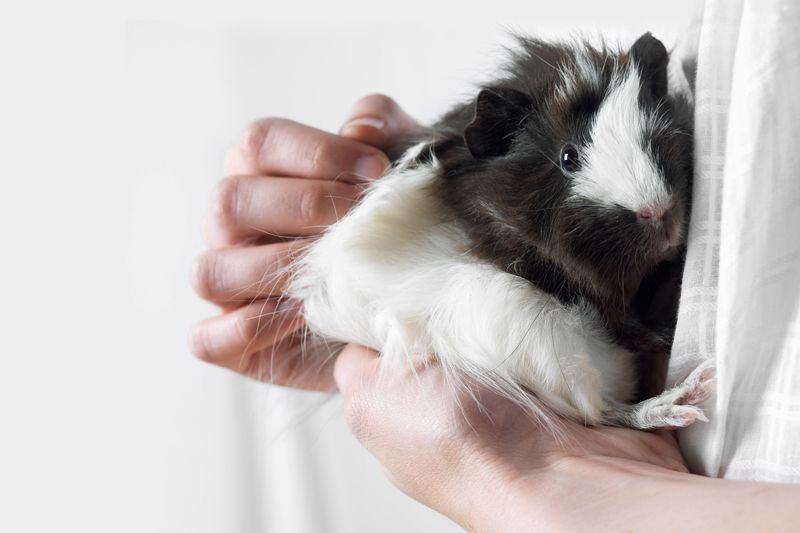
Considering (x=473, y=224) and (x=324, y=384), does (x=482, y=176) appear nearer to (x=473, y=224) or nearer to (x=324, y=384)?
(x=473, y=224)

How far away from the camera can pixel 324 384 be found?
4.99ft

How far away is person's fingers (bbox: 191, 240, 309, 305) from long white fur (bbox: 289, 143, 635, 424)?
0.35ft

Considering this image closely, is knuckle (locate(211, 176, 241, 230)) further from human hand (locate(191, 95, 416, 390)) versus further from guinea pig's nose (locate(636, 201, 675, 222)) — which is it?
guinea pig's nose (locate(636, 201, 675, 222))

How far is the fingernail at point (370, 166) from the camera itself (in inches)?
51.6

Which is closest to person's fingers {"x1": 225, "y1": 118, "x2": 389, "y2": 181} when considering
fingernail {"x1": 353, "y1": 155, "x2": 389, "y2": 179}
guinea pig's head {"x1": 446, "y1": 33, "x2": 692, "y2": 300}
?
fingernail {"x1": 353, "y1": 155, "x2": 389, "y2": 179}

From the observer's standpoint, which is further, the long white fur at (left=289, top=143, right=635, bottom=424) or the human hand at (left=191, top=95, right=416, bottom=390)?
the human hand at (left=191, top=95, right=416, bottom=390)

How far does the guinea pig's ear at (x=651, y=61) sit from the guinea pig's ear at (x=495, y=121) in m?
0.16

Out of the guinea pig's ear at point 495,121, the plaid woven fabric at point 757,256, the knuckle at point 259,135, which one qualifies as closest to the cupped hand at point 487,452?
the plaid woven fabric at point 757,256

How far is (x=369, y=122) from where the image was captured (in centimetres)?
146

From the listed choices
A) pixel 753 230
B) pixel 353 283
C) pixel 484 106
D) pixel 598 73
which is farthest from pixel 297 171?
pixel 753 230

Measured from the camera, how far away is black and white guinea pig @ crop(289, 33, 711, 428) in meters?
0.99

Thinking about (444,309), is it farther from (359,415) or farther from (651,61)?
(651,61)

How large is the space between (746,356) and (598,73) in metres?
0.42

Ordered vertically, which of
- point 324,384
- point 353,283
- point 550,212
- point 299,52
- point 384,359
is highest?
point 299,52
